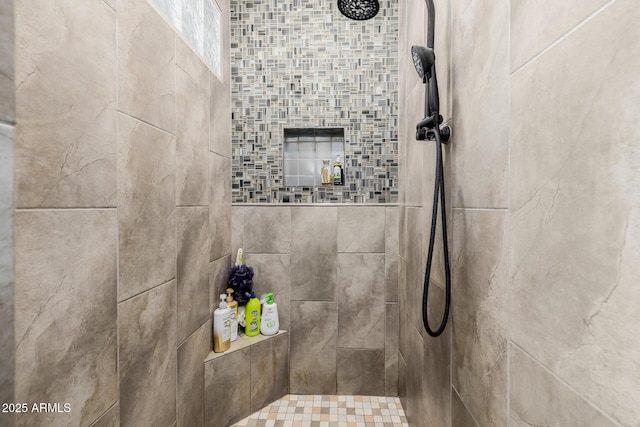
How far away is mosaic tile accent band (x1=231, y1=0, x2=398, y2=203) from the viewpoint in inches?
71.6

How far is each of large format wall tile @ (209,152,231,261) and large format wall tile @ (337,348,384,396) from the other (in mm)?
949

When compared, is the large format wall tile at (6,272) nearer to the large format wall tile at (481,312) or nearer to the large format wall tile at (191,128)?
the large format wall tile at (191,128)

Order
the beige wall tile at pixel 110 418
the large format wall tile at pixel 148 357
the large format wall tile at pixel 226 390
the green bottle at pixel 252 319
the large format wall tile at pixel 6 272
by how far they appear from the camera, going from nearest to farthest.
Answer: the large format wall tile at pixel 6 272
the beige wall tile at pixel 110 418
the large format wall tile at pixel 148 357
the large format wall tile at pixel 226 390
the green bottle at pixel 252 319

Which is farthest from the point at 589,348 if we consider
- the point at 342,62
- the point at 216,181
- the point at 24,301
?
the point at 342,62

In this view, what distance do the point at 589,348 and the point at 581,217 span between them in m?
0.21

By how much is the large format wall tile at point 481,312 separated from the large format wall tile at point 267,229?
1063mm

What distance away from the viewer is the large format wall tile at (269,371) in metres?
1.64

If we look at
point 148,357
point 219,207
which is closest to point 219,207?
point 219,207

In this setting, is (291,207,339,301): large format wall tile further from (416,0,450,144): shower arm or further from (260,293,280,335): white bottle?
(416,0,450,144): shower arm

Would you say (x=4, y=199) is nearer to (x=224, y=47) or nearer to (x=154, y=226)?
(x=154, y=226)

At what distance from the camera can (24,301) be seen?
640 millimetres

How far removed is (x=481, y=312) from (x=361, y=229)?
1.05 meters

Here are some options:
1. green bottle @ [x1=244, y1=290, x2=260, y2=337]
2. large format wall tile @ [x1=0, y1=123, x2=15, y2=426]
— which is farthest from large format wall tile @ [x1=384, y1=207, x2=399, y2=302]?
large format wall tile @ [x1=0, y1=123, x2=15, y2=426]

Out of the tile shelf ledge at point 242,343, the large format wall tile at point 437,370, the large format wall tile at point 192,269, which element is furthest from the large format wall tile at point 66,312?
the large format wall tile at point 437,370
